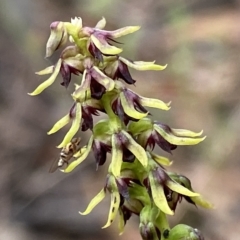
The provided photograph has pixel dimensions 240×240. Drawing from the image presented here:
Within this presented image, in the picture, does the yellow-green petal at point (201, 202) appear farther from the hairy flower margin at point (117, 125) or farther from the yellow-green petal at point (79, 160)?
the yellow-green petal at point (79, 160)

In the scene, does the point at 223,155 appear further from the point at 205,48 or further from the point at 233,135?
the point at 205,48

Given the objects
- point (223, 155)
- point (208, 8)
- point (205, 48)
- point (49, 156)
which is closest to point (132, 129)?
point (223, 155)

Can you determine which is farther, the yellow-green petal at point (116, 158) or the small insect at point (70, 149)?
the small insect at point (70, 149)

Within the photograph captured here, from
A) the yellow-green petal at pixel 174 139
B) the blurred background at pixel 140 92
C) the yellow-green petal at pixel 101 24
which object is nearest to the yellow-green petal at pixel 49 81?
the yellow-green petal at pixel 101 24

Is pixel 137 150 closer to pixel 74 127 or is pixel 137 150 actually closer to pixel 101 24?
pixel 74 127

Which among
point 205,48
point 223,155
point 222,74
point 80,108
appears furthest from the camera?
point 205,48

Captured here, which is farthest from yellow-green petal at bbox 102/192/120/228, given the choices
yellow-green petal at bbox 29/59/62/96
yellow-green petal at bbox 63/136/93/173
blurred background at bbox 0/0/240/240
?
blurred background at bbox 0/0/240/240
